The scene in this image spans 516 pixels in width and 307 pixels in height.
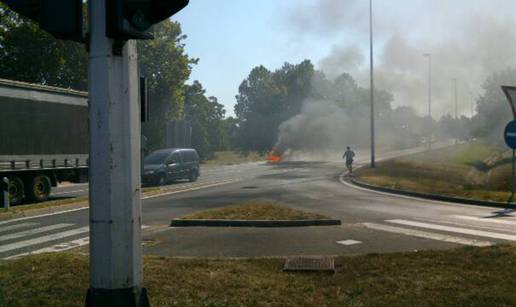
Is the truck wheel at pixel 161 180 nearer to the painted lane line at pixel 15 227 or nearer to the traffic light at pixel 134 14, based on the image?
the painted lane line at pixel 15 227

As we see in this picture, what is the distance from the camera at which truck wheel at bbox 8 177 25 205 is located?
1630 cm

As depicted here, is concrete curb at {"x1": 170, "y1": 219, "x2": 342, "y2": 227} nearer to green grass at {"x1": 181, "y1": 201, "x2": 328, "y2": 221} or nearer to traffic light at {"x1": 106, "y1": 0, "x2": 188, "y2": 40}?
green grass at {"x1": 181, "y1": 201, "x2": 328, "y2": 221}

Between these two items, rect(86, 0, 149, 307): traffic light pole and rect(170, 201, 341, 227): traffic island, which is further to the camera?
rect(170, 201, 341, 227): traffic island

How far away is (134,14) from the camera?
128 inches

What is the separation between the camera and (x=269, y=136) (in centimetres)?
8412

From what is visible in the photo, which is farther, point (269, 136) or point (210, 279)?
point (269, 136)

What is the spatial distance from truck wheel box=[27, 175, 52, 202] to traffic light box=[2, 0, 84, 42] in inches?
588

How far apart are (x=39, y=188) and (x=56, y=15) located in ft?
50.8

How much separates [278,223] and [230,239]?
5.43 feet

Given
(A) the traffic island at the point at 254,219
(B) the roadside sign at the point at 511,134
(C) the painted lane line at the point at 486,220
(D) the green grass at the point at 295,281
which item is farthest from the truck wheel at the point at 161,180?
(D) the green grass at the point at 295,281

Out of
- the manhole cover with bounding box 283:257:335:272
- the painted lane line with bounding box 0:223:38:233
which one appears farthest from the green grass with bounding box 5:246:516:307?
the painted lane line with bounding box 0:223:38:233

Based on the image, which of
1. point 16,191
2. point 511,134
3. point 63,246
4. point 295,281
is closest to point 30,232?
point 63,246

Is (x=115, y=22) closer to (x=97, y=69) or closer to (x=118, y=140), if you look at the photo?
(x=97, y=69)

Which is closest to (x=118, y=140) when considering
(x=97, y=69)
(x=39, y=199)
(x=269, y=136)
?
(x=97, y=69)
